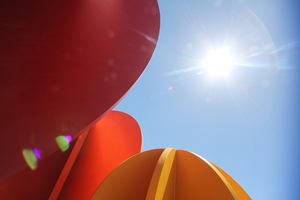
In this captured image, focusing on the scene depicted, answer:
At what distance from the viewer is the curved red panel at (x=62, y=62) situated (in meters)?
3.88

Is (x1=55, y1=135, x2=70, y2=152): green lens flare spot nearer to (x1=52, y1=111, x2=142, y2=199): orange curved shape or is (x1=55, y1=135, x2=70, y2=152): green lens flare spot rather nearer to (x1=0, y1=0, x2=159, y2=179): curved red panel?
(x1=0, y1=0, x2=159, y2=179): curved red panel

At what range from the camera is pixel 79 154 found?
6758mm

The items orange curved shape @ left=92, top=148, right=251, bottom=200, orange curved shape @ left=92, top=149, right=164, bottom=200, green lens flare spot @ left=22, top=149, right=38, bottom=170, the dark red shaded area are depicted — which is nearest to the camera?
green lens flare spot @ left=22, top=149, right=38, bottom=170

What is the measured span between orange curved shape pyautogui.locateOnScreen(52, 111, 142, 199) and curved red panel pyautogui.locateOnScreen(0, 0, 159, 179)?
8.33 ft

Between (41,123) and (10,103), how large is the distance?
2.12 ft

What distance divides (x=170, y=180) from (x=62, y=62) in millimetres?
3418

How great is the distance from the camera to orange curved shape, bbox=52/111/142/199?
5938 millimetres

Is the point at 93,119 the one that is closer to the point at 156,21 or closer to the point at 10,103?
the point at 10,103

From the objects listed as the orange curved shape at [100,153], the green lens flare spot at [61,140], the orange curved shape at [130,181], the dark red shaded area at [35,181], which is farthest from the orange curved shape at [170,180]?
the dark red shaded area at [35,181]

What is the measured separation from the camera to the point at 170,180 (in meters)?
4.30

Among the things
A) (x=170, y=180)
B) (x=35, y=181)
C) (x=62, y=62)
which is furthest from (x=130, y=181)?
(x=62, y=62)

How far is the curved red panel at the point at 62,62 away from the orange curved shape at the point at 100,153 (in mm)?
2539

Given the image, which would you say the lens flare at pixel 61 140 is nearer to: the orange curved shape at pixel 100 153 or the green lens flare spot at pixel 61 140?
the green lens flare spot at pixel 61 140

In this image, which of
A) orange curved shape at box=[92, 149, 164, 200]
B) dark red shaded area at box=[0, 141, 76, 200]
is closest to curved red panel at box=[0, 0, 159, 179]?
orange curved shape at box=[92, 149, 164, 200]
